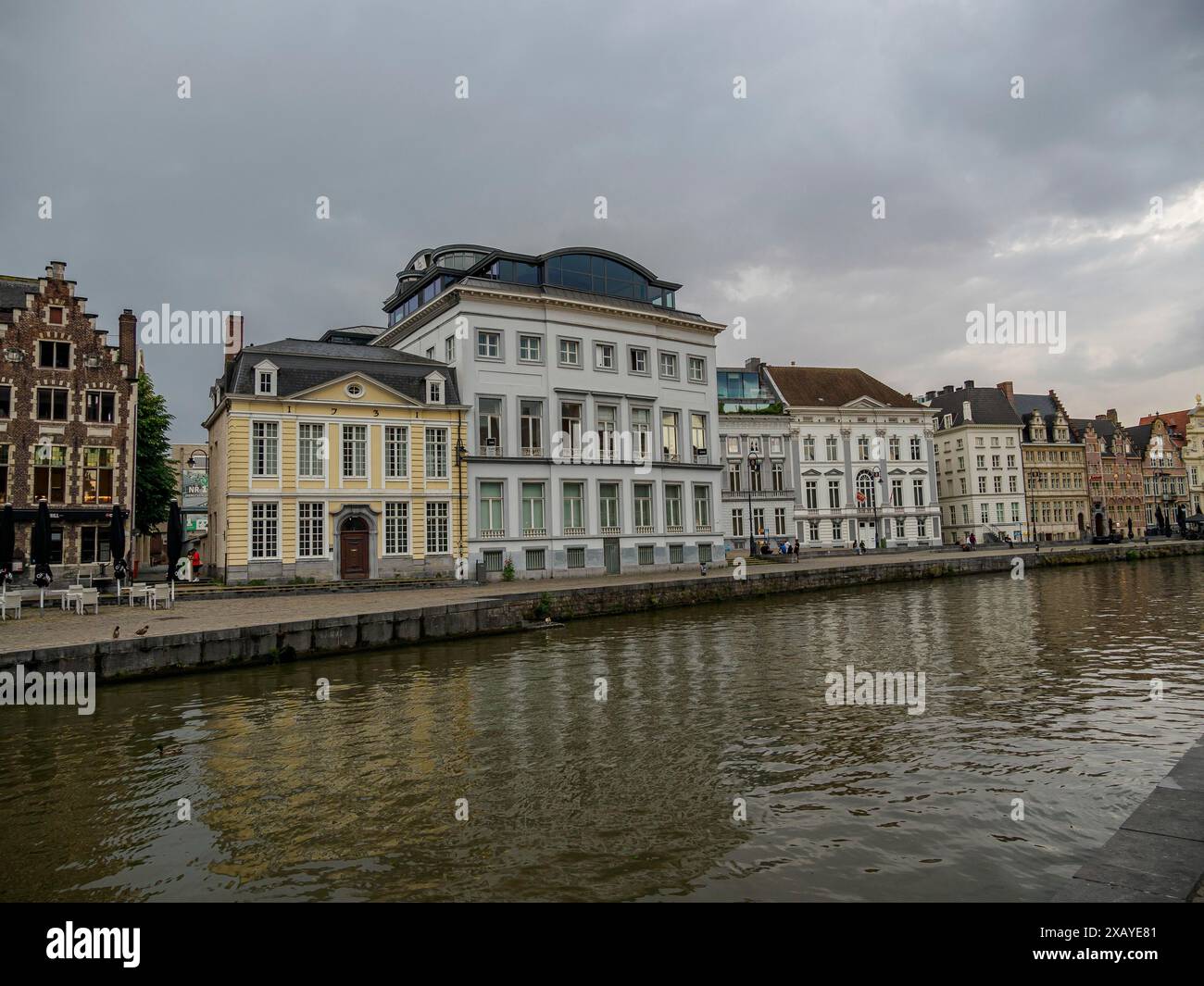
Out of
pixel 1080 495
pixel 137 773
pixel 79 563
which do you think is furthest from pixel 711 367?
pixel 1080 495

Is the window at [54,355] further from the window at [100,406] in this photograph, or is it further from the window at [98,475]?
the window at [98,475]

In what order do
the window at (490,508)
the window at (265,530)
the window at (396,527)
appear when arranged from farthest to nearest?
the window at (490,508) → the window at (396,527) → the window at (265,530)

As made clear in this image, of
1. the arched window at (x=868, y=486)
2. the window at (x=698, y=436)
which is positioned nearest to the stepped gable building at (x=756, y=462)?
the arched window at (x=868, y=486)

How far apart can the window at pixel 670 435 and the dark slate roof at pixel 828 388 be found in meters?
23.3

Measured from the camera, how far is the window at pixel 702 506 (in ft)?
155

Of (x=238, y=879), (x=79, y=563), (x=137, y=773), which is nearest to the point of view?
(x=238, y=879)

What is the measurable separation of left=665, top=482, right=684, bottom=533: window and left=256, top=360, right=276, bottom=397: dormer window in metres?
22.4

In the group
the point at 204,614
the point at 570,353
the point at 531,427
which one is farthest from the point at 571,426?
the point at 204,614

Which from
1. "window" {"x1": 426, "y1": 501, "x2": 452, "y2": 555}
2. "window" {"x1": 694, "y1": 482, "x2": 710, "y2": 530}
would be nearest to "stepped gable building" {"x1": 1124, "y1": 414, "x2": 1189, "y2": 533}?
"window" {"x1": 694, "y1": 482, "x2": 710, "y2": 530}

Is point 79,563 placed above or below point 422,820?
above

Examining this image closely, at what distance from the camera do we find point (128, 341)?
1556 inches
